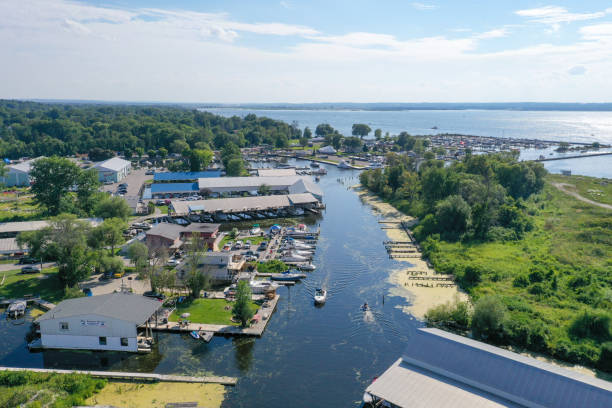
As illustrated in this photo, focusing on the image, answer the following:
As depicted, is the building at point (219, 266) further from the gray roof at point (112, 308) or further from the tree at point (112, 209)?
the tree at point (112, 209)

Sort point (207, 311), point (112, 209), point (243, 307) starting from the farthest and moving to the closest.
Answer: point (112, 209)
point (207, 311)
point (243, 307)

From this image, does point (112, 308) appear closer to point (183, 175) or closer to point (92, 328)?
point (92, 328)

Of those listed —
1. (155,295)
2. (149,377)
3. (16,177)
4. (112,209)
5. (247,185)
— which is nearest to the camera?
(149,377)

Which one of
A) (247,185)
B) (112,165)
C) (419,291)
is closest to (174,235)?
(419,291)

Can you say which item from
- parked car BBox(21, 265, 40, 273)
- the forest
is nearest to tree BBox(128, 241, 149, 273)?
parked car BBox(21, 265, 40, 273)

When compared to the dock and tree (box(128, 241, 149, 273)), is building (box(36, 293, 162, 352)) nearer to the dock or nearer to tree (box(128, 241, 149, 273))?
the dock

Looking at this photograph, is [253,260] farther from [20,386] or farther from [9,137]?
[9,137]

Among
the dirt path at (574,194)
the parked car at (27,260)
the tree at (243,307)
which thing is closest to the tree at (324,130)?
the dirt path at (574,194)

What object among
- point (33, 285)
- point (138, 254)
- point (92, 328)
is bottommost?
point (33, 285)
